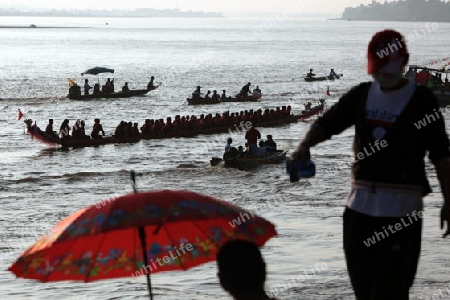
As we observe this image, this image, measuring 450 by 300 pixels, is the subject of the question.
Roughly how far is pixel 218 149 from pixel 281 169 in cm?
754

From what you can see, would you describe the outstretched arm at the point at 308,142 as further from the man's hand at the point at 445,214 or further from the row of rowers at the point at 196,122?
the row of rowers at the point at 196,122

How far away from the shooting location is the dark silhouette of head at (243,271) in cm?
407

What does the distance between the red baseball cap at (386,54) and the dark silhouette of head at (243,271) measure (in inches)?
44.2

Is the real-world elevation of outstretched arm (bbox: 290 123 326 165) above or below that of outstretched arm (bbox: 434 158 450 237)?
above

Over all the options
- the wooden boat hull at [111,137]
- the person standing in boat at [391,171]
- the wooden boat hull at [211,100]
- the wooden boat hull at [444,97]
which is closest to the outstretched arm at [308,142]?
the person standing in boat at [391,171]

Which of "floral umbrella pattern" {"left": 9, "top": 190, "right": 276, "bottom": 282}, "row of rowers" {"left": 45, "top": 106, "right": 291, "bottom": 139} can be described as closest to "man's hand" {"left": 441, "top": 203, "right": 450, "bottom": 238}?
"floral umbrella pattern" {"left": 9, "top": 190, "right": 276, "bottom": 282}

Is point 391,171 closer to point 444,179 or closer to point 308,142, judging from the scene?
point 444,179

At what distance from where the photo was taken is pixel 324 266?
1495 cm

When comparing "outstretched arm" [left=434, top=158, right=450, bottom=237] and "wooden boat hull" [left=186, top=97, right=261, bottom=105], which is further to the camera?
"wooden boat hull" [left=186, top=97, right=261, bottom=105]

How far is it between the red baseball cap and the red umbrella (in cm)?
151

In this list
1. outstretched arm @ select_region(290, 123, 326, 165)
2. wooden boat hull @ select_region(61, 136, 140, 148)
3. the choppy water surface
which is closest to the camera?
outstretched arm @ select_region(290, 123, 326, 165)

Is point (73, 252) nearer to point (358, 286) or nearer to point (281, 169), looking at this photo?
point (358, 286)

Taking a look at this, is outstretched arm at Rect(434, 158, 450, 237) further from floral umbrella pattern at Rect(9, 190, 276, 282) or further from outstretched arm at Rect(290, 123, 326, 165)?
floral umbrella pattern at Rect(9, 190, 276, 282)

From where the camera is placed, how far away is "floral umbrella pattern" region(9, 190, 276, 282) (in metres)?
5.38
